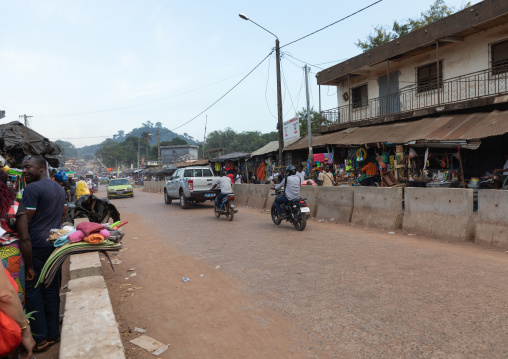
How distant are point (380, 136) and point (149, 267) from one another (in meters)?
12.4

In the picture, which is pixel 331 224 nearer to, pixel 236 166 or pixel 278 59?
pixel 278 59

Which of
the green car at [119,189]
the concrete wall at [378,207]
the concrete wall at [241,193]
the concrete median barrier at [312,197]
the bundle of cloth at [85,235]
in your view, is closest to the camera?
the bundle of cloth at [85,235]

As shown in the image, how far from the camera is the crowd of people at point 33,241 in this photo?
3.46 meters

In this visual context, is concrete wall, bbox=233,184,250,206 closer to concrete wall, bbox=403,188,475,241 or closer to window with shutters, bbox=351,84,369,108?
window with shutters, bbox=351,84,369,108

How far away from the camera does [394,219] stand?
9.60m

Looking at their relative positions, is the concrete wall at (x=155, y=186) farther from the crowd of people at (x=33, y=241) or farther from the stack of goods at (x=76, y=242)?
the crowd of people at (x=33, y=241)

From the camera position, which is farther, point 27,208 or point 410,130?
point 410,130

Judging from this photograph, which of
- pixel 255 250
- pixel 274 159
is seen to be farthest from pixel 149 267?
pixel 274 159

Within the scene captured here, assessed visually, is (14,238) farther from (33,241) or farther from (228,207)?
(228,207)

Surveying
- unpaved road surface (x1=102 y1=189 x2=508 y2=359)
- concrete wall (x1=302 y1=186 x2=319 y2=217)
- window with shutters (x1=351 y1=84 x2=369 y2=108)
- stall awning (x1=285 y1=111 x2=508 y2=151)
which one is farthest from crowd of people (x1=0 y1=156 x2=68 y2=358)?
window with shutters (x1=351 y1=84 x2=369 y2=108)

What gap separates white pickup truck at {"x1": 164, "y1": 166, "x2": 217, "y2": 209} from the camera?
658 inches

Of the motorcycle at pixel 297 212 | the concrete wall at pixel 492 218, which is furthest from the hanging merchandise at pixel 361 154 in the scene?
the concrete wall at pixel 492 218

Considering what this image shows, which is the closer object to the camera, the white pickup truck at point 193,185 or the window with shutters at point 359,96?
the white pickup truck at point 193,185

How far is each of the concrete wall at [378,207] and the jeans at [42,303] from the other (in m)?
8.04
